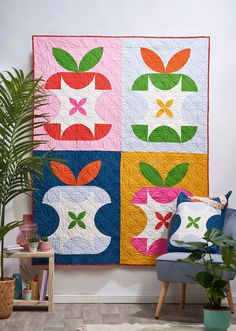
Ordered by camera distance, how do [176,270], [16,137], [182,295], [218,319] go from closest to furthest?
[218,319]
[176,270]
[16,137]
[182,295]

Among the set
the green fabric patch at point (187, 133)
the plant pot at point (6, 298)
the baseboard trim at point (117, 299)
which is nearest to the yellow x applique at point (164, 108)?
the green fabric patch at point (187, 133)

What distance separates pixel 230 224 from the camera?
15.5 feet

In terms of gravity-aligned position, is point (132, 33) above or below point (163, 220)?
above

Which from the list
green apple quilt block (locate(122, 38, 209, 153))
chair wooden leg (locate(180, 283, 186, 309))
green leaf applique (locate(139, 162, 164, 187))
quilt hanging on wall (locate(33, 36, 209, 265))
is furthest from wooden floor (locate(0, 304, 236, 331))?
green apple quilt block (locate(122, 38, 209, 153))

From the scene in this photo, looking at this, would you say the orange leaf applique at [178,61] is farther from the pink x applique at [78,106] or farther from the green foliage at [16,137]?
the green foliage at [16,137]

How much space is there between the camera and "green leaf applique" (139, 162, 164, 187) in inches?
199

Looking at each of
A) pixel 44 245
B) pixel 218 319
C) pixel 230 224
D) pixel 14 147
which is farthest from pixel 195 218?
pixel 14 147

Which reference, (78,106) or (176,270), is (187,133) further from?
(176,270)

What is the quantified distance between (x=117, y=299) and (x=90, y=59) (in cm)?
181

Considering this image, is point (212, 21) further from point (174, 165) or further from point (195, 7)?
point (174, 165)

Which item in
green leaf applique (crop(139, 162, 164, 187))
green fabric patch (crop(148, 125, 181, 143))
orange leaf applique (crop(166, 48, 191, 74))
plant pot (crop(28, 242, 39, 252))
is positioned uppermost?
orange leaf applique (crop(166, 48, 191, 74))

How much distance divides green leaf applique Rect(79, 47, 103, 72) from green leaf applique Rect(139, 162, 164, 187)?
0.82 meters

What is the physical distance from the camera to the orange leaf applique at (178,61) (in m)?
5.07

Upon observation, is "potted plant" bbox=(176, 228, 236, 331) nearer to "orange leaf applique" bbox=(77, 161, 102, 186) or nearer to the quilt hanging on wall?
the quilt hanging on wall
